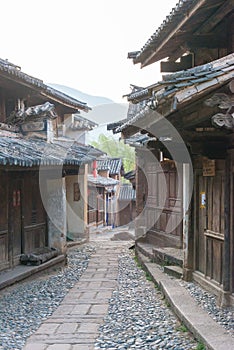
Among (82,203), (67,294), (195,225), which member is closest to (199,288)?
(195,225)

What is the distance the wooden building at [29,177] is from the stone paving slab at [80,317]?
1777 millimetres

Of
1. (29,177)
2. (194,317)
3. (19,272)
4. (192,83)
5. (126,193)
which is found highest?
(192,83)

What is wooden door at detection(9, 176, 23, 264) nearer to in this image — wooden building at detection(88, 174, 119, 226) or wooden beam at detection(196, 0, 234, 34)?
wooden beam at detection(196, 0, 234, 34)

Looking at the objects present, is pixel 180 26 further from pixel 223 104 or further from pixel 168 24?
pixel 223 104

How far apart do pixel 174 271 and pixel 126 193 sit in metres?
29.1

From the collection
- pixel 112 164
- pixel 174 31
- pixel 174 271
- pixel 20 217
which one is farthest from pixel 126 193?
pixel 174 31

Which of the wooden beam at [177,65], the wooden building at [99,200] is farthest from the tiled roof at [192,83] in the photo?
the wooden building at [99,200]

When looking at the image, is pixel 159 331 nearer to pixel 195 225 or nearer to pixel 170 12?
pixel 195 225

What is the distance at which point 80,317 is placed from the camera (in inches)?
295

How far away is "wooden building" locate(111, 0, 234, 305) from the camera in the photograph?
467 centimetres

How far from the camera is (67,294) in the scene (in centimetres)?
927

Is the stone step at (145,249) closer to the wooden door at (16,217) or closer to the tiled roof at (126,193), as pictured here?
the wooden door at (16,217)

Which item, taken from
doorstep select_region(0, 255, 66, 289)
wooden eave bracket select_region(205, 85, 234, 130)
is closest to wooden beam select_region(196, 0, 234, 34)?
wooden eave bracket select_region(205, 85, 234, 130)

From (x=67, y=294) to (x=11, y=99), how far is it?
5.89 metres
